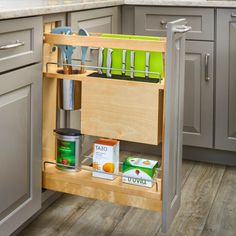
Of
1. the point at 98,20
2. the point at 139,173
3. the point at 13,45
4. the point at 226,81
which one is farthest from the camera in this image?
the point at 226,81

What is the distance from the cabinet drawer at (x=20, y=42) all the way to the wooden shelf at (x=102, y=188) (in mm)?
449

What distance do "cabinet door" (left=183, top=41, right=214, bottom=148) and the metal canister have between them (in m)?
1.00

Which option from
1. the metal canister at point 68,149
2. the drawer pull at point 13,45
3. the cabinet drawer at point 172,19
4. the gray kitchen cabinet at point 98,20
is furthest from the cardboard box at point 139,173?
the cabinet drawer at point 172,19

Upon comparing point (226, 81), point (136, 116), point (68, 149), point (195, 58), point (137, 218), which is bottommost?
point (137, 218)

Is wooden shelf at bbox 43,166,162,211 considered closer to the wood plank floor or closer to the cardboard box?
the cardboard box

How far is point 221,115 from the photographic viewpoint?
2600mm

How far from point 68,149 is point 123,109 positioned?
29 centimetres

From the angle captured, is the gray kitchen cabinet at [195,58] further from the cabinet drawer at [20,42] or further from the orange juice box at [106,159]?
the cabinet drawer at [20,42]

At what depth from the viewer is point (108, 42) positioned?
161cm

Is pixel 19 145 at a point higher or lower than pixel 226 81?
lower

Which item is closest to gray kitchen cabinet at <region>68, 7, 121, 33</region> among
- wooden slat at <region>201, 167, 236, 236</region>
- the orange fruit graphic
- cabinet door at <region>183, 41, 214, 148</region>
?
cabinet door at <region>183, 41, 214, 148</region>

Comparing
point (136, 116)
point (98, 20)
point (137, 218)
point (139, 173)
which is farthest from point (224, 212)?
point (98, 20)

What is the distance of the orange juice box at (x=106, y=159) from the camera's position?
1762 millimetres

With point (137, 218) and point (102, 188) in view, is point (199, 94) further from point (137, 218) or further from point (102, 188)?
point (102, 188)
